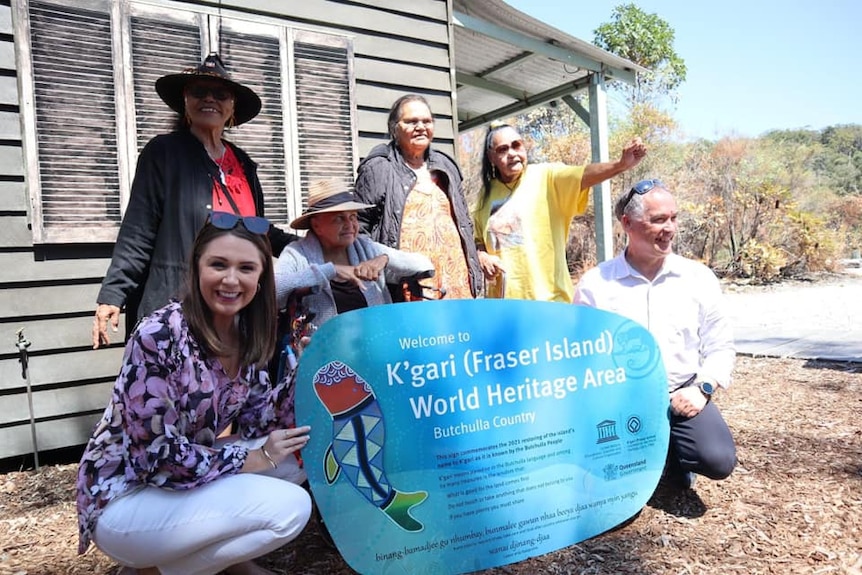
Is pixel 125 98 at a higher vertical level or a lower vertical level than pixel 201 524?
higher

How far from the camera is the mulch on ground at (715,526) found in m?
2.10

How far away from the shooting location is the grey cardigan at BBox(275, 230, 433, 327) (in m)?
2.29

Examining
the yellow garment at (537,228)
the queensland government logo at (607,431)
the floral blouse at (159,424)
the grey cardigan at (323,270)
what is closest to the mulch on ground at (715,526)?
the queensland government logo at (607,431)

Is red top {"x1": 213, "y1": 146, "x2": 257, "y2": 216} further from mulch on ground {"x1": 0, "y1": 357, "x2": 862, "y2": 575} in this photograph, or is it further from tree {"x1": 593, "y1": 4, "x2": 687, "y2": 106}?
tree {"x1": 593, "y1": 4, "x2": 687, "y2": 106}

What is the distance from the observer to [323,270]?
230 centimetres

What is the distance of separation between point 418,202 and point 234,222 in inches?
45.1

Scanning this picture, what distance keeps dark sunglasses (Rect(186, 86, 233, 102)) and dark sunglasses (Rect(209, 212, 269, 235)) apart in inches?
38.6

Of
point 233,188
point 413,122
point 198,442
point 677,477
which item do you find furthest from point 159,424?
point 677,477

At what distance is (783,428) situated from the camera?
358 cm

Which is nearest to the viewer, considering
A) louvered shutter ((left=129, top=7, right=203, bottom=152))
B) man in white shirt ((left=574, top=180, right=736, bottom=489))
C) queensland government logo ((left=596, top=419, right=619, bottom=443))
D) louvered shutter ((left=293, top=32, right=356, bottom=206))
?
queensland government logo ((left=596, top=419, right=619, bottom=443))

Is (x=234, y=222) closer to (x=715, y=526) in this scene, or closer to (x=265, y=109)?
(x=715, y=526)

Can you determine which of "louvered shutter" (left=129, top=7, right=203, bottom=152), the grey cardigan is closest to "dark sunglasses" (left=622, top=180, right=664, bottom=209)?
the grey cardigan

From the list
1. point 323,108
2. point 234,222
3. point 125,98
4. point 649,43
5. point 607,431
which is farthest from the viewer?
point 649,43

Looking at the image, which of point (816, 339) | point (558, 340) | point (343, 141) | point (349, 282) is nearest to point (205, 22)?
point (343, 141)
